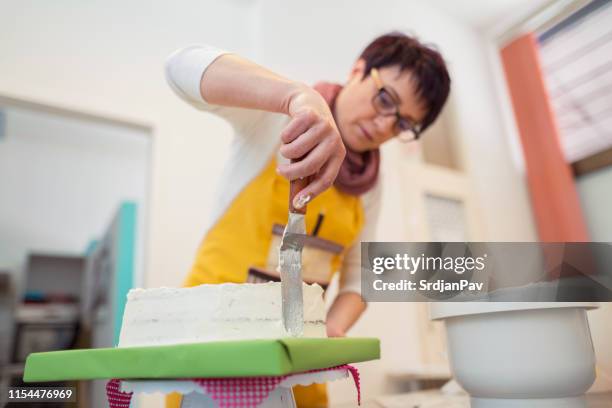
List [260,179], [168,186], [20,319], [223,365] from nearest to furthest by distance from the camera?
[223,365] < [260,179] < [168,186] < [20,319]

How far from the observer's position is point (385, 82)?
0.83 meters

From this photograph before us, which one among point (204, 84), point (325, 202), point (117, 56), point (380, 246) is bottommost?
point (380, 246)

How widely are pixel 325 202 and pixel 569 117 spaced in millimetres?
683

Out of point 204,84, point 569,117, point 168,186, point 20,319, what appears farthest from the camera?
point 20,319

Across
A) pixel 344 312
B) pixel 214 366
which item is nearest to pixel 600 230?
pixel 344 312

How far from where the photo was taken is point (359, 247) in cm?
90

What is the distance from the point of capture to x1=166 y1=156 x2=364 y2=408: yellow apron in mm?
730

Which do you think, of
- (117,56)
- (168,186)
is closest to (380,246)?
(168,186)

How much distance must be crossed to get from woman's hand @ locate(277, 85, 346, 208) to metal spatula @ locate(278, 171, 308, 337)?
12 millimetres

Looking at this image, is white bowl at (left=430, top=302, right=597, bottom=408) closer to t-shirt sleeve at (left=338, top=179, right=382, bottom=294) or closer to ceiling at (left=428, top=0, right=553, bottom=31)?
t-shirt sleeve at (left=338, top=179, right=382, bottom=294)

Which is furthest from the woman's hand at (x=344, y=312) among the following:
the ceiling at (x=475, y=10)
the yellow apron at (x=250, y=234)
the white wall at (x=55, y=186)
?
the white wall at (x=55, y=186)

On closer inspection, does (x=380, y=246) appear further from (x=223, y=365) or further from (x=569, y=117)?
(x=569, y=117)

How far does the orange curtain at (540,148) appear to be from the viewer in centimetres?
99

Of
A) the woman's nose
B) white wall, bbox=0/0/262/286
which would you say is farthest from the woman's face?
white wall, bbox=0/0/262/286
